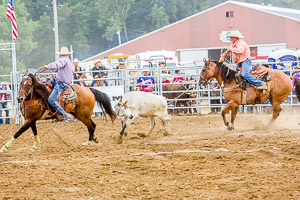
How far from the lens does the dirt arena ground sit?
658 cm

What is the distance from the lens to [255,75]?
1299 cm

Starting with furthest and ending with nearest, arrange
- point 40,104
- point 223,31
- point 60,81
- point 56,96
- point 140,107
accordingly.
A: point 223,31, point 140,107, point 60,81, point 56,96, point 40,104

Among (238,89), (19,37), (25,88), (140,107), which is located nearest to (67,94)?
(25,88)

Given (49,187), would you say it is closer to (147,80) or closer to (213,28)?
(147,80)

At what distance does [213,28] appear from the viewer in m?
42.7

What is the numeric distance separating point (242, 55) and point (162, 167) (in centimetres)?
536

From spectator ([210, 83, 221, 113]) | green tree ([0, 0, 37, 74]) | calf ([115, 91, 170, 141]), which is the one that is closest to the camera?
calf ([115, 91, 170, 141])

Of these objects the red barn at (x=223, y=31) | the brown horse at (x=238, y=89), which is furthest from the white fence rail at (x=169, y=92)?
the red barn at (x=223, y=31)

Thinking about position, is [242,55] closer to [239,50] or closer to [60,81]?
[239,50]

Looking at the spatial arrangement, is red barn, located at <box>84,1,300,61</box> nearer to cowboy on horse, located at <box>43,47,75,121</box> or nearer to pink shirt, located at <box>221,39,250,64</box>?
pink shirt, located at <box>221,39,250,64</box>

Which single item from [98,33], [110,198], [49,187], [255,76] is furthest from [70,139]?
[98,33]

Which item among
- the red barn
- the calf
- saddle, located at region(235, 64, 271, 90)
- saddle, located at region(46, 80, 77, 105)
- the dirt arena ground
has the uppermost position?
the red barn

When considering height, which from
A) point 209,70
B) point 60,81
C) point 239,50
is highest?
point 239,50

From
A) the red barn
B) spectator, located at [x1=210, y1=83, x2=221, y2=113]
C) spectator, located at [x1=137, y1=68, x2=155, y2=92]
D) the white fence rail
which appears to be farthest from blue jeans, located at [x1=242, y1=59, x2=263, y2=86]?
the red barn
